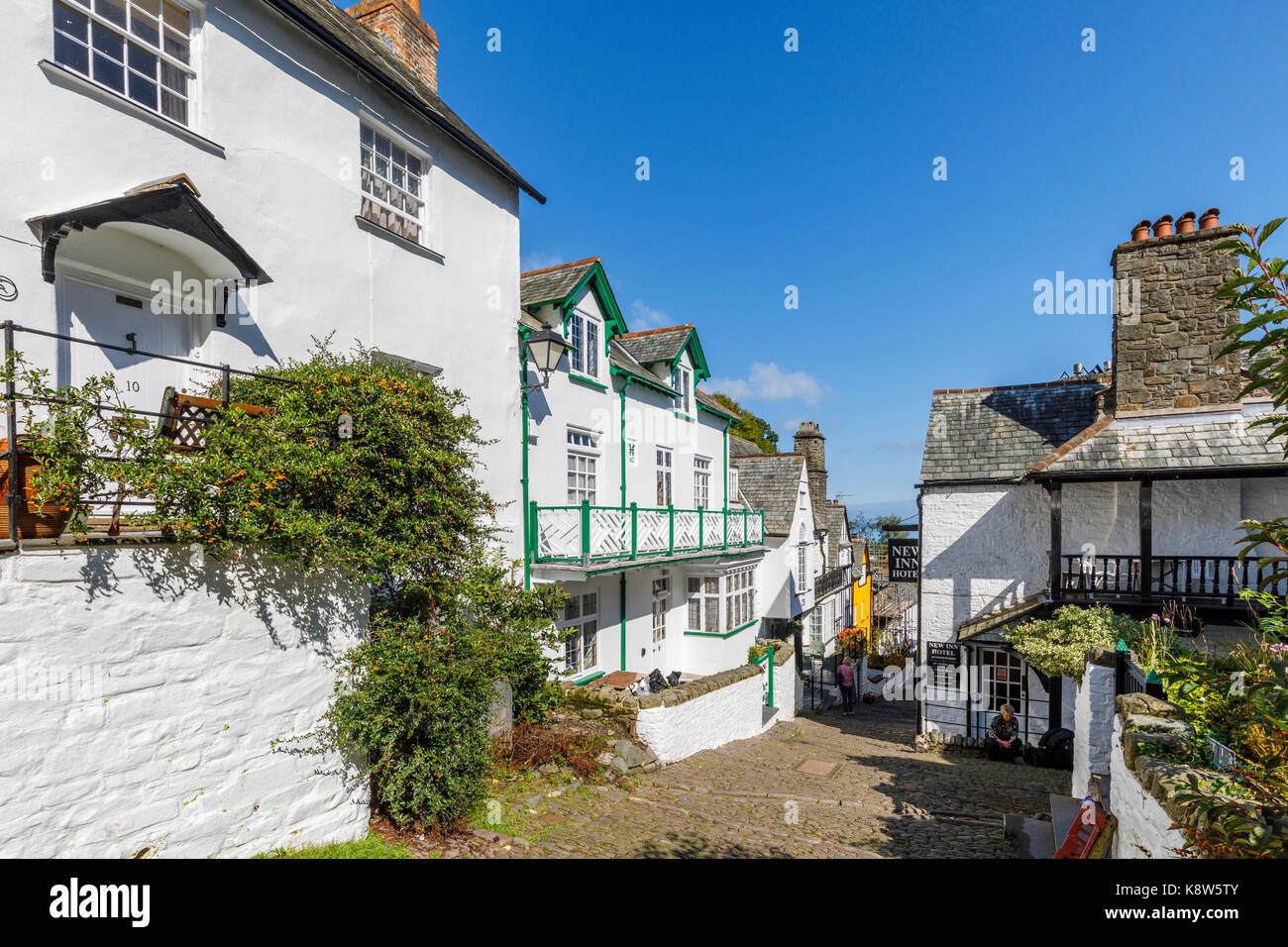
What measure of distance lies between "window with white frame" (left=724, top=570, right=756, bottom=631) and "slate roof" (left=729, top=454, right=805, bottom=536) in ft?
15.8

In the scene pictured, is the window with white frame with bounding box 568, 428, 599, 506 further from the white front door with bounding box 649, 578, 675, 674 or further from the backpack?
the backpack

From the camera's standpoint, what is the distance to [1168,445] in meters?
12.4

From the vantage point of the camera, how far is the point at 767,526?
23.7 m

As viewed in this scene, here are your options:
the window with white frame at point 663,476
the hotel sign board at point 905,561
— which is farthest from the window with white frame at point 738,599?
the hotel sign board at point 905,561

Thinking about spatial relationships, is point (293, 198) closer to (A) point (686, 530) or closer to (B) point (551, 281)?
(B) point (551, 281)

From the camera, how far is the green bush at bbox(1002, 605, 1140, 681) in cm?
1099

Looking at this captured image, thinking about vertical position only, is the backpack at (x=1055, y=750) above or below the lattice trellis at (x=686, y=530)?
below

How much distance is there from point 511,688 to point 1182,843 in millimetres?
7370

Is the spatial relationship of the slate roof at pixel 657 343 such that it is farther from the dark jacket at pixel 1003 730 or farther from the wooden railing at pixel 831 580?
the wooden railing at pixel 831 580

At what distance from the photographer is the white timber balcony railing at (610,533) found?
11.0m

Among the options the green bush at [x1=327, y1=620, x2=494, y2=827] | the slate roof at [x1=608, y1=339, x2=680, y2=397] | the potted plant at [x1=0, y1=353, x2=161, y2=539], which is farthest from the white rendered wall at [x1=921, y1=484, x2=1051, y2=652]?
the potted plant at [x1=0, y1=353, x2=161, y2=539]

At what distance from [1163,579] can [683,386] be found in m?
11.2

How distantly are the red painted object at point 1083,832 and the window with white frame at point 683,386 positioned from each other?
1222 centimetres

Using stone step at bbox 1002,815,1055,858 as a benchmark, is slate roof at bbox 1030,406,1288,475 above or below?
above
